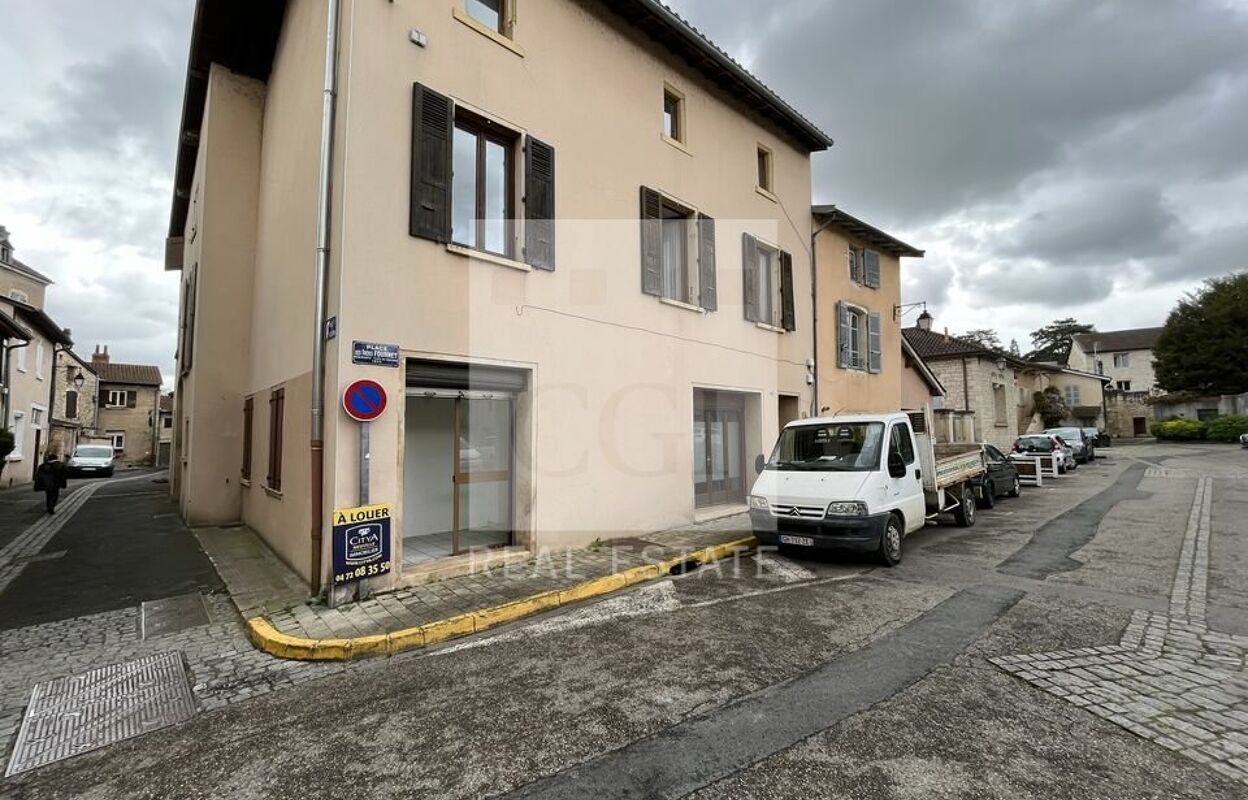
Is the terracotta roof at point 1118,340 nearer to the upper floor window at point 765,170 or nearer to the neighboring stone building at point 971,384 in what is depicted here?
the neighboring stone building at point 971,384

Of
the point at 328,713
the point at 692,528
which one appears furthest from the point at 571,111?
the point at 328,713

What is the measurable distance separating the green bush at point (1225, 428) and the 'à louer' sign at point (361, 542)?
46.7m

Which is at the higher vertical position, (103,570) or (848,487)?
(848,487)

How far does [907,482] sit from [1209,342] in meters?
45.2

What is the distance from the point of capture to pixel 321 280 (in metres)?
6.28

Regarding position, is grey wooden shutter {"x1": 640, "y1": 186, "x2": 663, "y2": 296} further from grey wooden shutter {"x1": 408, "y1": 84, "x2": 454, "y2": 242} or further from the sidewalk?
the sidewalk

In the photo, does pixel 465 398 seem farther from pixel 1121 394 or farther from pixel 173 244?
pixel 1121 394

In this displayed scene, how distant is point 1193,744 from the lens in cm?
317

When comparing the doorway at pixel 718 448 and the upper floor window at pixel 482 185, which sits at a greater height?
the upper floor window at pixel 482 185

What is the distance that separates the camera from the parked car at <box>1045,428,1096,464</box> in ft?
78.7

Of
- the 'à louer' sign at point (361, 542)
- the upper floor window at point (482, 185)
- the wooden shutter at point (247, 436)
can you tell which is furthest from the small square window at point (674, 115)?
the wooden shutter at point (247, 436)

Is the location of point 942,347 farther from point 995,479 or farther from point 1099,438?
point 995,479

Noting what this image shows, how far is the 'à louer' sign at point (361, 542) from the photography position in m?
5.65

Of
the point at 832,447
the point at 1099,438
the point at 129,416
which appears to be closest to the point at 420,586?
the point at 832,447
